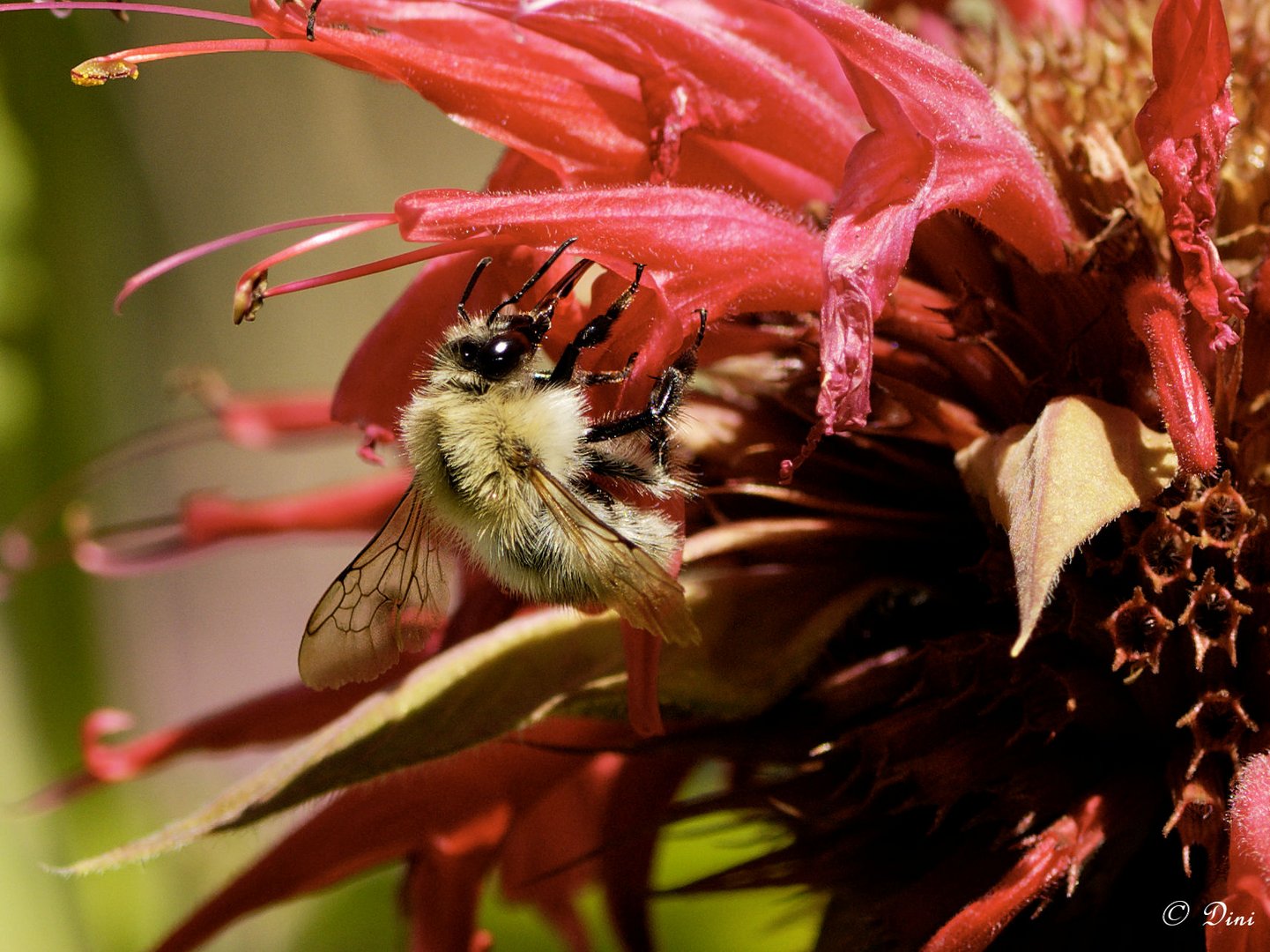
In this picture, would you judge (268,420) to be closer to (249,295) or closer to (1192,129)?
(249,295)

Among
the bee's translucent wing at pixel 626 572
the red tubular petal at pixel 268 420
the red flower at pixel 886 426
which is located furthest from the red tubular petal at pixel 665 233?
the red tubular petal at pixel 268 420

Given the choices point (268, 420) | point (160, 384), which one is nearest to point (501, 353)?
point (268, 420)

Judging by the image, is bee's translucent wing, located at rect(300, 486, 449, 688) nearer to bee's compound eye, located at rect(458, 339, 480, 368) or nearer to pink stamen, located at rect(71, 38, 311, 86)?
bee's compound eye, located at rect(458, 339, 480, 368)

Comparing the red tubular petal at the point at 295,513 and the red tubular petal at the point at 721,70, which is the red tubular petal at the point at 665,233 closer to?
the red tubular petal at the point at 721,70

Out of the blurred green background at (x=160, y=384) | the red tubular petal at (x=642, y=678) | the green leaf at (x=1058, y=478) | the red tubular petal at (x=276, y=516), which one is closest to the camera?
the green leaf at (x=1058, y=478)

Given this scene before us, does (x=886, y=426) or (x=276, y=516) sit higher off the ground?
(x=886, y=426)
